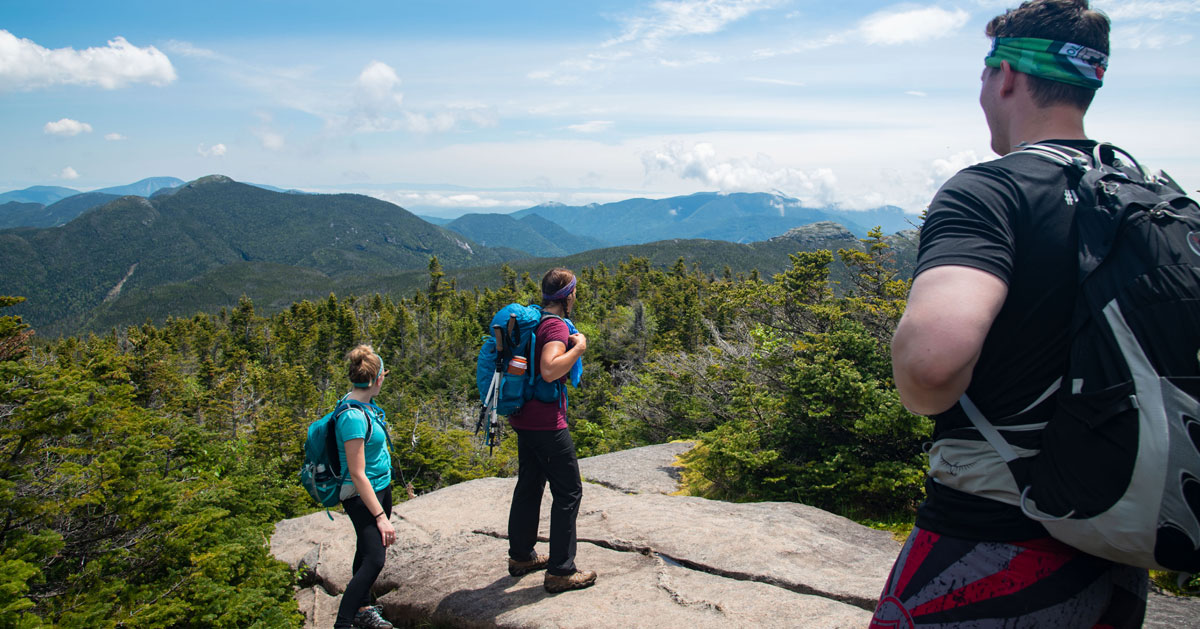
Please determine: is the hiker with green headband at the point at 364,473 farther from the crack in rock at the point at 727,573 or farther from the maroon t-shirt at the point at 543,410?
the crack in rock at the point at 727,573

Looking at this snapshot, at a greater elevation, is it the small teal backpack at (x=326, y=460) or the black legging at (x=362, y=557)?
the small teal backpack at (x=326, y=460)

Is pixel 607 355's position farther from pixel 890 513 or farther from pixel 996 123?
pixel 996 123

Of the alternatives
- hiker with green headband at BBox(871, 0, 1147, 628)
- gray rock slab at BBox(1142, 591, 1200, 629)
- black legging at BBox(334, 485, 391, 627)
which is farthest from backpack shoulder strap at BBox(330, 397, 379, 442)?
gray rock slab at BBox(1142, 591, 1200, 629)

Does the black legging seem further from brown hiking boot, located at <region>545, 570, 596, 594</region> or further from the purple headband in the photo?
the purple headband

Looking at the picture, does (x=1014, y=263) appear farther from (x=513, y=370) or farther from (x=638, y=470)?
(x=638, y=470)

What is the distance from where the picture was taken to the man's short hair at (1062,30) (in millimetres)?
1676

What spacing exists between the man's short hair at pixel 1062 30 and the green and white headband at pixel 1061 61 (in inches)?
0.7

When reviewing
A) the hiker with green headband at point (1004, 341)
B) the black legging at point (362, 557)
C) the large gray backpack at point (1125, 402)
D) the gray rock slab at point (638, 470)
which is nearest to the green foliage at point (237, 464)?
the gray rock slab at point (638, 470)

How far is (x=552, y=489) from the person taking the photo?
4590 millimetres

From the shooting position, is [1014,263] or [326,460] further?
[326,460]

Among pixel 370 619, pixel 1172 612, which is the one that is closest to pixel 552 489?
pixel 370 619

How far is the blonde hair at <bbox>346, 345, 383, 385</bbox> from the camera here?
14.4ft

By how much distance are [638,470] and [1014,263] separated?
8179 millimetres

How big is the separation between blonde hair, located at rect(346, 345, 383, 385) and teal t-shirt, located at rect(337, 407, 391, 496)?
0.20 meters
